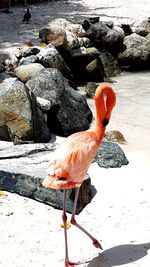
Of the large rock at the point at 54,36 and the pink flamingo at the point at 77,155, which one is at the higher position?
the pink flamingo at the point at 77,155

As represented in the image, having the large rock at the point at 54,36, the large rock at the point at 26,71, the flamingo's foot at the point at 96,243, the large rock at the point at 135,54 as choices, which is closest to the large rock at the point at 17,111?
the large rock at the point at 26,71

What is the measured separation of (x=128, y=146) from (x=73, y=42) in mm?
5176

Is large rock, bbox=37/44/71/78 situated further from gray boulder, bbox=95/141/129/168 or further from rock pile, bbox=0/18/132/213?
gray boulder, bbox=95/141/129/168

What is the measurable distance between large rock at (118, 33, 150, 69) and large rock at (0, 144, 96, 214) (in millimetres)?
8457

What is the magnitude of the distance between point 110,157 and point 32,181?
4.70ft

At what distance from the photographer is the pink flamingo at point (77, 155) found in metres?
4.39

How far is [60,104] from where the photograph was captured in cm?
848

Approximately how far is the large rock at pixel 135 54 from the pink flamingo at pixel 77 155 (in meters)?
9.92

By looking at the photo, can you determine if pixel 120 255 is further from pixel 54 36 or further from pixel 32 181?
pixel 54 36

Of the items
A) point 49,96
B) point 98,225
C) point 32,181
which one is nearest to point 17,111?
point 49,96

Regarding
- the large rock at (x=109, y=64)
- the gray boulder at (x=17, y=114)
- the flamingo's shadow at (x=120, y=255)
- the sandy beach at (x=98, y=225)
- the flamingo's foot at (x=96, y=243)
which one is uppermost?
the gray boulder at (x=17, y=114)

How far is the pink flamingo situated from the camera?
14.4 feet

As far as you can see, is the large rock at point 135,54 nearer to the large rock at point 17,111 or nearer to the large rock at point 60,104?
the large rock at point 60,104

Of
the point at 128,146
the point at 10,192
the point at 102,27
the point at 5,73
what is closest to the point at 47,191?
the point at 10,192
